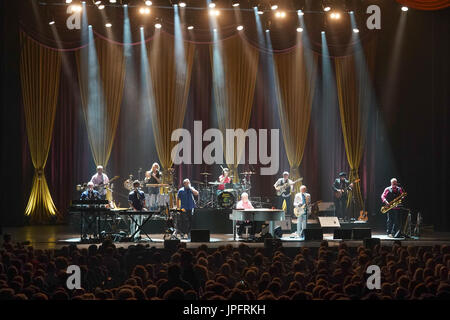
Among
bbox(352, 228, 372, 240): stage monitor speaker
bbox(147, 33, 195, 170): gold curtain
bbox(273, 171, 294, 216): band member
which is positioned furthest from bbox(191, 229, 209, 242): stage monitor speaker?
bbox(147, 33, 195, 170): gold curtain

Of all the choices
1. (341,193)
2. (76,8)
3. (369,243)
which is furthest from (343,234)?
(76,8)

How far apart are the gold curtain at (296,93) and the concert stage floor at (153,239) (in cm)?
405

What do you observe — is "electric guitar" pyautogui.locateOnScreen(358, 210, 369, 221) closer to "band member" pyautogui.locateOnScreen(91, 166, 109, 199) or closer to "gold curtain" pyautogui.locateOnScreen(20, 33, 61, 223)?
"band member" pyautogui.locateOnScreen(91, 166, 109, 199)

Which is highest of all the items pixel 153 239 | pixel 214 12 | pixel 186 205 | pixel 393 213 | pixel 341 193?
pixel 214 12

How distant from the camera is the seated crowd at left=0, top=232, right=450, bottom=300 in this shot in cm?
602

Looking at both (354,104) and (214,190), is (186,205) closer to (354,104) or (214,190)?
(214,190)

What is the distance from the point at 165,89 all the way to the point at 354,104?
5956mm

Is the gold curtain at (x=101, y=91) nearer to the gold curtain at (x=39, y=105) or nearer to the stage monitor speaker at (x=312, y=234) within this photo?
the gold curtain at (x=39, y=105)

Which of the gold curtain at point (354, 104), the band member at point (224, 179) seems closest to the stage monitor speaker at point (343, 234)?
the band member at point (224, 179)

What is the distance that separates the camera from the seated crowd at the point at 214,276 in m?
6.02

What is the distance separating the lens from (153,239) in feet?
49.3

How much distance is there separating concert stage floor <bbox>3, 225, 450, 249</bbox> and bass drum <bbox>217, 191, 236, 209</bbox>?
87 centimetres

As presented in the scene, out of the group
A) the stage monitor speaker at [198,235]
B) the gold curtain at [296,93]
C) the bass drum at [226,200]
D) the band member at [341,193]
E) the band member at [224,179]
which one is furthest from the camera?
the gold curtain at [296,93]
